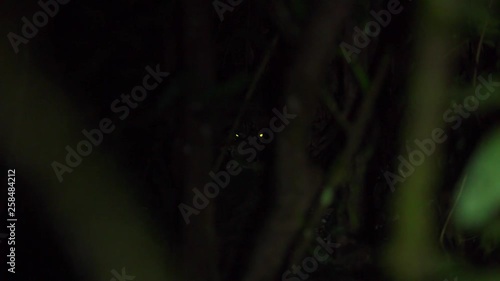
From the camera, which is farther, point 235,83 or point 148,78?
point 148,78

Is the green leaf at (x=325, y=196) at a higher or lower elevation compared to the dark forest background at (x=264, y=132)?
lower

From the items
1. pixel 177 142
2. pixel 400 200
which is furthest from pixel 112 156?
pixel 400 200

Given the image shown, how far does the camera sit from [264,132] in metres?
1.55

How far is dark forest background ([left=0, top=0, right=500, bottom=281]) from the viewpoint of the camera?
112 centimetres

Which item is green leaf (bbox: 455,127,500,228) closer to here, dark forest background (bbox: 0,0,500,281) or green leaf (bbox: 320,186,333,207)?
dark forest background (bbox: 0,0,500,281)

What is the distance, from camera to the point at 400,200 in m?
1.23

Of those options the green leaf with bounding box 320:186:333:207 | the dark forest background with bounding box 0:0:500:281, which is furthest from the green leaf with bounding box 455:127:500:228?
the green leaf with bounding box 320:186:333:207

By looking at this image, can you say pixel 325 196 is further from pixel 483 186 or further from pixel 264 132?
pixel 264 132

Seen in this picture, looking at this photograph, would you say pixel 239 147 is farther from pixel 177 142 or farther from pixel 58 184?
pixel 58 184

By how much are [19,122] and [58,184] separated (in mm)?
113

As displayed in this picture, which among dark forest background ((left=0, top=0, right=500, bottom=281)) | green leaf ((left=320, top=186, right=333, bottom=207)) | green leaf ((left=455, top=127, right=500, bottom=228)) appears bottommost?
green leaf ((left=455, top=127, right=500, bottom=228))

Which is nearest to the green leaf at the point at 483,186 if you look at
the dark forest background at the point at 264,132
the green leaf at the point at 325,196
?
the dark forest background at the point at 264,132

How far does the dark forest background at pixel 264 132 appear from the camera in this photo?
112cm

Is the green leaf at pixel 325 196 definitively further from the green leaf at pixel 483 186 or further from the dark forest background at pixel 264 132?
the green leaf at pixel 483 186
